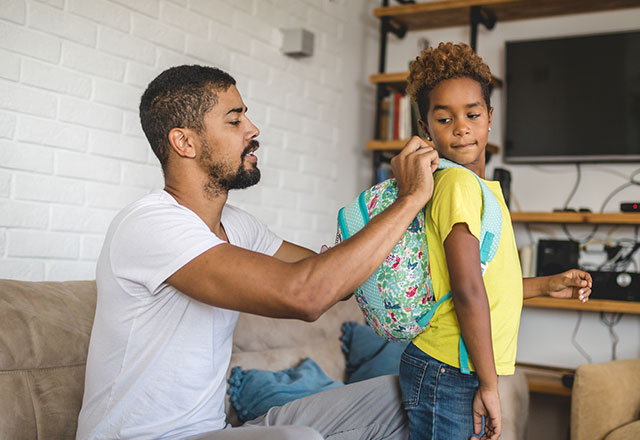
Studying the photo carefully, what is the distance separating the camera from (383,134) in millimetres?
3668

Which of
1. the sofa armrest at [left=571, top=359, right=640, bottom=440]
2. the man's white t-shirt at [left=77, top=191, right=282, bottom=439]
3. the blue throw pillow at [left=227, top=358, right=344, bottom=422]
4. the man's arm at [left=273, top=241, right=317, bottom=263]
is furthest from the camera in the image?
the sofa armrest at [left=571, top=359, right=640, bottom=440]

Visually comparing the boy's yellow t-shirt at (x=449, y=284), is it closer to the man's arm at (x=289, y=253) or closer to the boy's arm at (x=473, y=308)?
the boy's arm at (x=473, y=308)

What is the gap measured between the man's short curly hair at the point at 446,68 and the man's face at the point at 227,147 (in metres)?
0.38

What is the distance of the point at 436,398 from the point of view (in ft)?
4.16

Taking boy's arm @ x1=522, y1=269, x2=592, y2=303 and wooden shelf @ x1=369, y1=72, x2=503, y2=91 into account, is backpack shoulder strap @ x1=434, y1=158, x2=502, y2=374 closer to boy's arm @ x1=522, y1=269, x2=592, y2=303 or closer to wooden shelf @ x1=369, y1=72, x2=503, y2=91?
boy's arm @ x1=522, y1=269, x2=592, y2=303

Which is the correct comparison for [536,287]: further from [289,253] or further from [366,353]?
[366,353]

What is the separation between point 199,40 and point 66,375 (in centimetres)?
160

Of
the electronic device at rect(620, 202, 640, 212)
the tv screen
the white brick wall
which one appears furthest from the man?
the tv screen

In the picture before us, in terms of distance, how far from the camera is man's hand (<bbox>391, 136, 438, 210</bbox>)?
1.24 metres

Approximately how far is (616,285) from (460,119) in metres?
1.97

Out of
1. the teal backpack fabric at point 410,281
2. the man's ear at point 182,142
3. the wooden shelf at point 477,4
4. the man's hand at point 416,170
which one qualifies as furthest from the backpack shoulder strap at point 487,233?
the wooden shelf at point 477,4

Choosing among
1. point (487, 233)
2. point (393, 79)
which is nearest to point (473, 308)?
point (487, 233)

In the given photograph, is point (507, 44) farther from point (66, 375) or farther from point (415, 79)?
point (66, 375)

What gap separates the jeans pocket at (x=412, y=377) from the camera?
1.31 m
